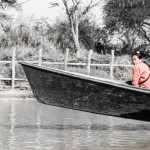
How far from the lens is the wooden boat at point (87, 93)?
12945 millimetres

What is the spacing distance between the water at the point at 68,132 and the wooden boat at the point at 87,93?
22.6 inches

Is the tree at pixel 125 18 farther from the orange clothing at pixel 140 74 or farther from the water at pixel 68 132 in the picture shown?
the orange clothing at pixel 140 74

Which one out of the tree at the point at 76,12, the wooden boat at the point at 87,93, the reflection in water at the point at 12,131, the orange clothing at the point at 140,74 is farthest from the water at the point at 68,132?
the tree at the point at 76,12

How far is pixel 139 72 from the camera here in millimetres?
13305

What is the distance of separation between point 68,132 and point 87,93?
4.08ft

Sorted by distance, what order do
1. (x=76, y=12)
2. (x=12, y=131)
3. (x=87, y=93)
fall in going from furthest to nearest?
(x=76, y=12) < (x=12, y=131) < (x=87, y=93)

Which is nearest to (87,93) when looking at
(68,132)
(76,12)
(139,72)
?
(139,72)

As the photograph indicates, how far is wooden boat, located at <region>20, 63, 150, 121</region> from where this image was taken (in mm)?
12945

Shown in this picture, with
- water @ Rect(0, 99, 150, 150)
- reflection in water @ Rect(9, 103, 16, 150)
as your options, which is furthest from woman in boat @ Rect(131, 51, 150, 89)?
reflection in water @ Rect(9, 103, 16, 150)

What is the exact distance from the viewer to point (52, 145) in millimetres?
11969

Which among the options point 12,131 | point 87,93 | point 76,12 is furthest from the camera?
point 76,12

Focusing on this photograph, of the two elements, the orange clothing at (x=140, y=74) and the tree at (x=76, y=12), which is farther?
the tree at (x=76, y=12)

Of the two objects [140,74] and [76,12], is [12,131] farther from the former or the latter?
[76,12]

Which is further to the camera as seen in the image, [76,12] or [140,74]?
[76,12]
